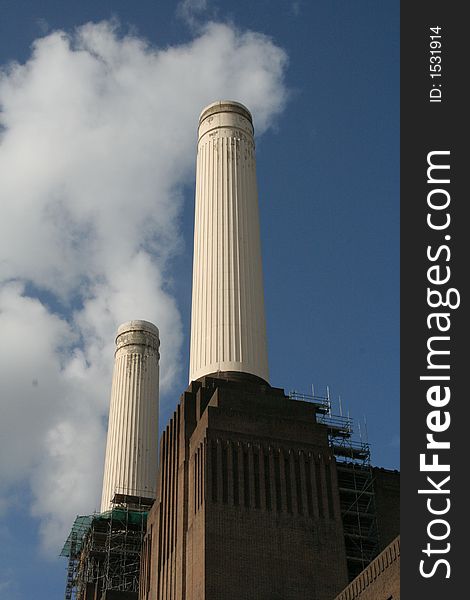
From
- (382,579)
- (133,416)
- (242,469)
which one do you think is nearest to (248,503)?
(242,469)

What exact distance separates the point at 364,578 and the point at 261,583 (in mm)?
7971

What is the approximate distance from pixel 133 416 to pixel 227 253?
964 inches

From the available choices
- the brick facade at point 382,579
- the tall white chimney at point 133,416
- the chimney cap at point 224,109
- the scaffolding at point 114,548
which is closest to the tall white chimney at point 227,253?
the chimney cap at point 224,109

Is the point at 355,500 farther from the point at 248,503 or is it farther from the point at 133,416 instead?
the point at 133,416

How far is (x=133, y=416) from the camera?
74.6 metres

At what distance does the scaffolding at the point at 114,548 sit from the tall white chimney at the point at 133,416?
2150 mm

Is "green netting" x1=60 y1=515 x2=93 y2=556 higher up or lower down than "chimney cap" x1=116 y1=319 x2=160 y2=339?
lower down

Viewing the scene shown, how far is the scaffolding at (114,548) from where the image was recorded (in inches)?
2643

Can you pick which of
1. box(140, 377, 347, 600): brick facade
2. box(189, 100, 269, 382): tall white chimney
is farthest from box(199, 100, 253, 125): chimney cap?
box(140, 377, 347, 600): brick facade

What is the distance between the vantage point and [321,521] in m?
43.8

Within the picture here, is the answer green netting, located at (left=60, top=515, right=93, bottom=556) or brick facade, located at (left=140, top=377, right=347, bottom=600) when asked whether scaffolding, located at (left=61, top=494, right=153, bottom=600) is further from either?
brick facade, located at (left=140, top=377, right=347, bottom=600)

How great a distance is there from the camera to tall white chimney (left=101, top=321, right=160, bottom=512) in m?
72.6

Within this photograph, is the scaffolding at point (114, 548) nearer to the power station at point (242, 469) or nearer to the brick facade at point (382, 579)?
the power station at point (242, 469)

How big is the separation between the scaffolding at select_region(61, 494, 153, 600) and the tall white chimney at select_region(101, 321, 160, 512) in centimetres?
215
